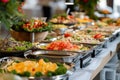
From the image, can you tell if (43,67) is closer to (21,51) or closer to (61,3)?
(21,51)

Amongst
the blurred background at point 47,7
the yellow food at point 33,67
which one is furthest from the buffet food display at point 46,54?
the blurred background at point 47,7

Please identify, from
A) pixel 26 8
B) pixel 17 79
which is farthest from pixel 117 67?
pixel 26 8

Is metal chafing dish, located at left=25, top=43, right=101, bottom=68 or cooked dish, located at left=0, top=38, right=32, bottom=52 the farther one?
cooked dish, located at left=0, top=38, right=32, bottom=52

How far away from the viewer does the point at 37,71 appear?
185 centimetres

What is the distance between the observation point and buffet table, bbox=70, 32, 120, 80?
229 centimetres

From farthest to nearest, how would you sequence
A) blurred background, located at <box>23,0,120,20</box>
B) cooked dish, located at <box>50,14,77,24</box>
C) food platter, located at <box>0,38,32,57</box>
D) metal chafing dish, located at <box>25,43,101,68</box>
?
blurred background, located at <box>23,0,120,20</box>
cooked dish, located at <box>50,14,77,24</box>
food platter, located at <box>0,38,32,57</box>
metal chafing dish, located at <box>25,43,101,68</box>

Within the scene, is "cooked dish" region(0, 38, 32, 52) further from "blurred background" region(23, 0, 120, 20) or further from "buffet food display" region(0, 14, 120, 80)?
"blurred background" region(23, 0, 120, 20)

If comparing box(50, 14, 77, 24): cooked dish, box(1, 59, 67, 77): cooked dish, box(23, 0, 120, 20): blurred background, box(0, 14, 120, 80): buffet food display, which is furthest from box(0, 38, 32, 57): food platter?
box(23, 0, 120, 20): blurred background

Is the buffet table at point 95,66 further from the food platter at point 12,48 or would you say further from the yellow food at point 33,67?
the food platter at point 12,48

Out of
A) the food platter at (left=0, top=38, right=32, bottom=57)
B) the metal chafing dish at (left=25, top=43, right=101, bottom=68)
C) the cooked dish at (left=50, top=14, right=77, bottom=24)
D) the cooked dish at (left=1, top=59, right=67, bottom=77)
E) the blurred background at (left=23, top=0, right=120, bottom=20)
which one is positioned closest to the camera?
the cooked dish at (left=1, top=59, right=67, bottom=77)

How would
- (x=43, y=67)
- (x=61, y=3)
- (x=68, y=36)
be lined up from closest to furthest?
(x=43, y=67), (x=68, y=36), (x=61, y=3)

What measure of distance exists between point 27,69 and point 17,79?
257 mm

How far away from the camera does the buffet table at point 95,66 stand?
7.50 ft

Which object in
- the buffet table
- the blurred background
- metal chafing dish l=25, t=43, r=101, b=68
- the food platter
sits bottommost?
the buffet table
